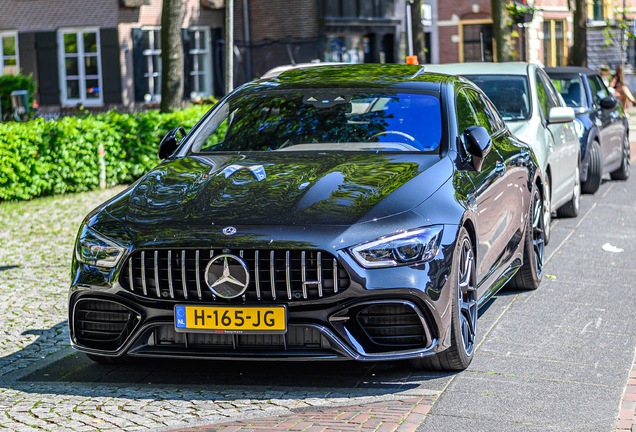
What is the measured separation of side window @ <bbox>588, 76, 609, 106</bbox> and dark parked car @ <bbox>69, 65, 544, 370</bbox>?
29.5ft

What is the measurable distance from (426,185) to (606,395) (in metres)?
1.39

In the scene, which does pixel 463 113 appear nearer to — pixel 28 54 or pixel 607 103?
pixel 607 103

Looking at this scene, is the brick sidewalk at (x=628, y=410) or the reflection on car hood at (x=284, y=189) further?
the reflection on car hood at (x=284, y=189)

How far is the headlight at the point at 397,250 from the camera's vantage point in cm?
493

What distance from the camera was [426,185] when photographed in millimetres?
5414

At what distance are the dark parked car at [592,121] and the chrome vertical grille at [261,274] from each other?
338 inches

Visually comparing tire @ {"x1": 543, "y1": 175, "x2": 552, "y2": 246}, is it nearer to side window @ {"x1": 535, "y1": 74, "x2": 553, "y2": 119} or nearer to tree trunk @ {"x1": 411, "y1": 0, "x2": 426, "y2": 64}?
side window @ {"x1": 535, "y1": 74, "x2": 553, "y2": 119}

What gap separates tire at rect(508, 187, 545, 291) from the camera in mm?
7566

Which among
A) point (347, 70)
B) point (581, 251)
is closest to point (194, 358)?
point (347, 70)

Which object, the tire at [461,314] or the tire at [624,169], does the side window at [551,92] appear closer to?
the tire at [624,169]

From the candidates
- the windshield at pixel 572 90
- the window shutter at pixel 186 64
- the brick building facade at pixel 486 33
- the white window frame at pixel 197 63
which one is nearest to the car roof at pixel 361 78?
the windshield at pixel 572 90

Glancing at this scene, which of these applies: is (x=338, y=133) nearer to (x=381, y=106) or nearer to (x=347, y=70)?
(x=381, y=106)

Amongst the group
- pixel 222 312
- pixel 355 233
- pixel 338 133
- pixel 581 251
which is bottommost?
pixel 581 251

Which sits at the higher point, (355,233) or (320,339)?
(355,233)
